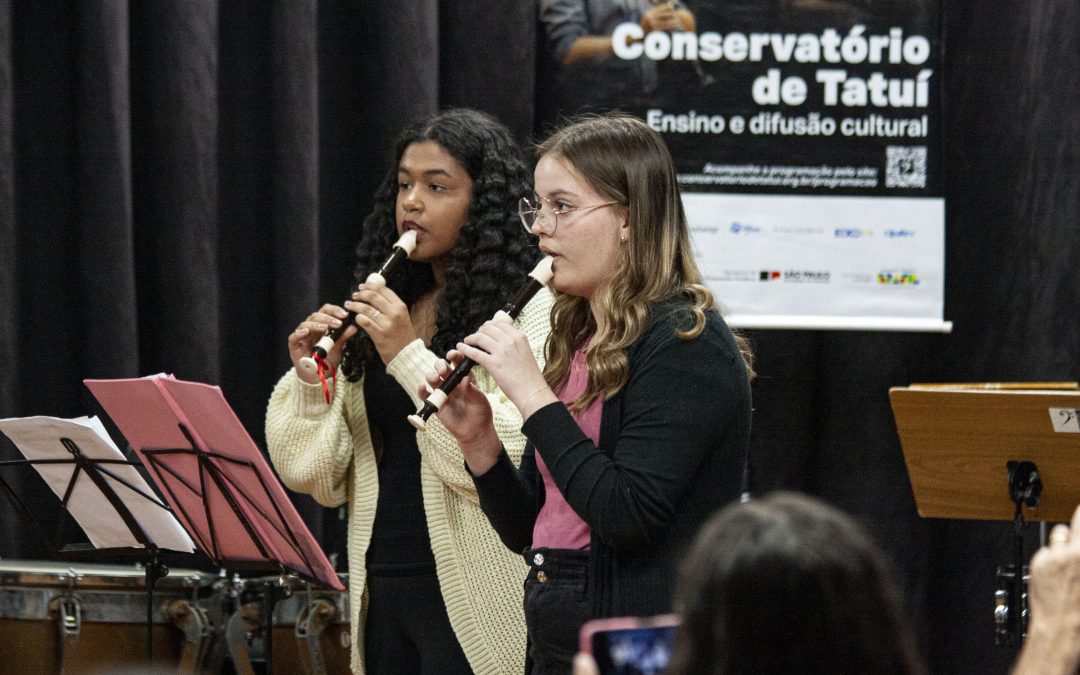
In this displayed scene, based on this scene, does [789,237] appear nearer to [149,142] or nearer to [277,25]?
[277,25]

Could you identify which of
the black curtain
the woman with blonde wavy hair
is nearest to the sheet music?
the woman with blonde wavy hair

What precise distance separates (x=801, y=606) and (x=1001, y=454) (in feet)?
6.11

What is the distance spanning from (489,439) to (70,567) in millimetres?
1304

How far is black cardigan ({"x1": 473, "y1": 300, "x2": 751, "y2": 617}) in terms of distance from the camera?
169 centimetres

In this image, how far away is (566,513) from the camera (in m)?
1.82

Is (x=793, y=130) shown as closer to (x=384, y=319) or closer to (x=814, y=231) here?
(x=814, y=231)

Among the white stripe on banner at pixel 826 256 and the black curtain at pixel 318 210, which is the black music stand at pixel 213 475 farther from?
the white stripe on banner at pixel 826 256

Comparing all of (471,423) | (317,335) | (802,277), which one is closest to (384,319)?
(317,335)

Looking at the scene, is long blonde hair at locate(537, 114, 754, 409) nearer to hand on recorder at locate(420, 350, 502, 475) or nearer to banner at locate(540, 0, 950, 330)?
hand on recorder at locate(420, 350, 502, 475)

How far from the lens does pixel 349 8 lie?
3578mm

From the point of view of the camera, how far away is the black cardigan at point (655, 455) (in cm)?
169

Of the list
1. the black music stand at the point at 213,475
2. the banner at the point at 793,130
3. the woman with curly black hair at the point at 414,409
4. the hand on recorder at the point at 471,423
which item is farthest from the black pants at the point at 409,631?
the banner at the point at 793,130

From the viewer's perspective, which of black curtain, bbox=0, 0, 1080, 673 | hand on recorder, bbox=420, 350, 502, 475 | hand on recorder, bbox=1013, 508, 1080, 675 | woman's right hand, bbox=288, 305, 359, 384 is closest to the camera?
hand on recorder, bbox=1013, 508, 1080, 675

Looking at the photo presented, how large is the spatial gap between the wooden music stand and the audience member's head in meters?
1.71
